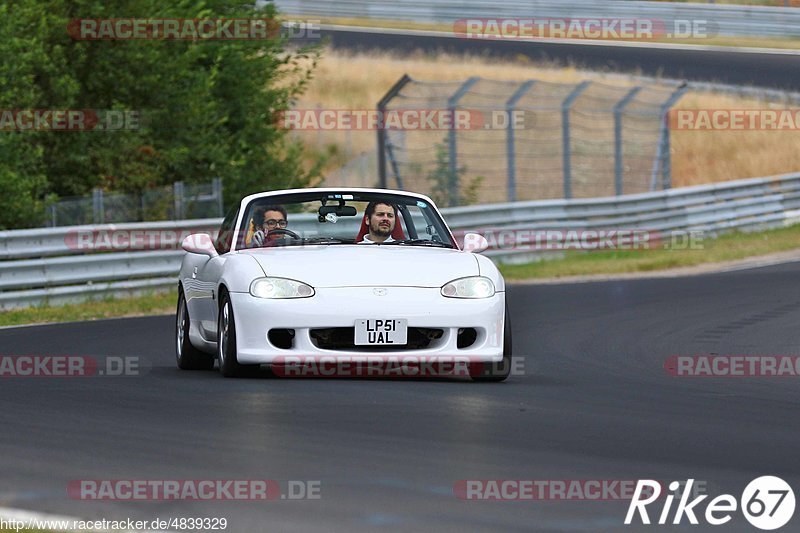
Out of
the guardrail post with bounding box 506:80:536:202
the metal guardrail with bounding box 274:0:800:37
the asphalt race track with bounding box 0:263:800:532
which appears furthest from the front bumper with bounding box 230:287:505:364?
the metal guardrail with bounding box 274:0:800:37

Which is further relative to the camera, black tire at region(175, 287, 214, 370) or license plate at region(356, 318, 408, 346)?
black tire at region(175, 287, 214, 370)

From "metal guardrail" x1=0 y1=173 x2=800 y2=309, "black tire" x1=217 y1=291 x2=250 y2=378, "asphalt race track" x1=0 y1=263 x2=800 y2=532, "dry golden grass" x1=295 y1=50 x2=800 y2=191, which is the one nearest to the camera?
"asphalt race track" x1=0 y1=263 x2=800 y2=532

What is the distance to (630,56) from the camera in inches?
1780

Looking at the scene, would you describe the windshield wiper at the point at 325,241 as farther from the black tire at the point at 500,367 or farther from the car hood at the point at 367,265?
the black tire at the point at 500,367

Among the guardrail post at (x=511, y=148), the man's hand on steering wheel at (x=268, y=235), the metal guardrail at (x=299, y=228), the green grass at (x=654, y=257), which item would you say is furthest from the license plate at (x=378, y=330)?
the guardrail post at (x=511, y=148)

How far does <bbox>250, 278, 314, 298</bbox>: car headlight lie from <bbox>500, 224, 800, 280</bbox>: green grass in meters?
12.6

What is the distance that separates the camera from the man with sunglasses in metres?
11.5

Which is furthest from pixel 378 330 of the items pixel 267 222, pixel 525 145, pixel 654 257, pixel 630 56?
pixel 630 56

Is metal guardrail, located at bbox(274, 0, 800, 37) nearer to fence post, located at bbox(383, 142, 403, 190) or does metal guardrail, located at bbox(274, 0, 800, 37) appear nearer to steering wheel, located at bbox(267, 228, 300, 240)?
fence post, located at bbox(383, 142, 403, 190)

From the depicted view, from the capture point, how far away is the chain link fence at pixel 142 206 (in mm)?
21234

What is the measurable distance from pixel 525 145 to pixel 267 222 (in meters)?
28.8

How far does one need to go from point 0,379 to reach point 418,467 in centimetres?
474

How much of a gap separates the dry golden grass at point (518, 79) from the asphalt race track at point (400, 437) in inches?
1026

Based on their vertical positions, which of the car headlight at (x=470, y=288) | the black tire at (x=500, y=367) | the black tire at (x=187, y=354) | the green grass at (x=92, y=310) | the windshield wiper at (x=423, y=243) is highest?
the windshield wiper at (x=423, y=243)
